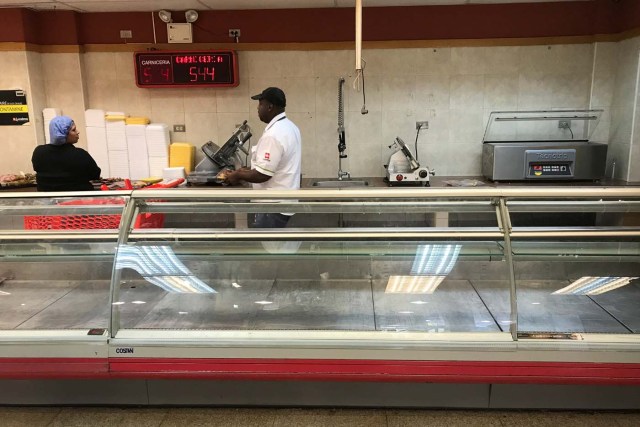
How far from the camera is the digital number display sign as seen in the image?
4.95 metres

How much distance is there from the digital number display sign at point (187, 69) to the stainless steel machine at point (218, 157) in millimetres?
562

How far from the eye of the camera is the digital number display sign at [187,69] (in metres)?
4.95

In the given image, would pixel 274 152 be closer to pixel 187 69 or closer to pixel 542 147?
pixel 187 69

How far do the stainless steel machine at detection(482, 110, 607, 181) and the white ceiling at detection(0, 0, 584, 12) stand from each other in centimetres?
116

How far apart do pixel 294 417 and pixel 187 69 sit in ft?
12.7

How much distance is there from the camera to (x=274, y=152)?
9.72 ft

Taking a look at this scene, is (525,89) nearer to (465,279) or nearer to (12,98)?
(465,279)

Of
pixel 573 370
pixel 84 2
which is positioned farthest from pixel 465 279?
pixel 84 2

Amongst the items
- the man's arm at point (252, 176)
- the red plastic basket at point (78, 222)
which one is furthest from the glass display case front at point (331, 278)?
the man's arm at point (252, 176)

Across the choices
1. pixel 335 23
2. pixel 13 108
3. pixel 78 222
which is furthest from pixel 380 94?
pixel 13 108

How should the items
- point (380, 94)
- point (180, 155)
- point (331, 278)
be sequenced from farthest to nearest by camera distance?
point (180, 155)
point (380, 94)
point (331, 278)

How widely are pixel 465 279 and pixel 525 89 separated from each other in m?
3.20

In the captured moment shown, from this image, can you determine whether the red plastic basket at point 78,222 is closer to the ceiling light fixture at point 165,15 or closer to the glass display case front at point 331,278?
the glass display case front at point 331,278

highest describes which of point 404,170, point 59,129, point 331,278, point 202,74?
point 202,74
